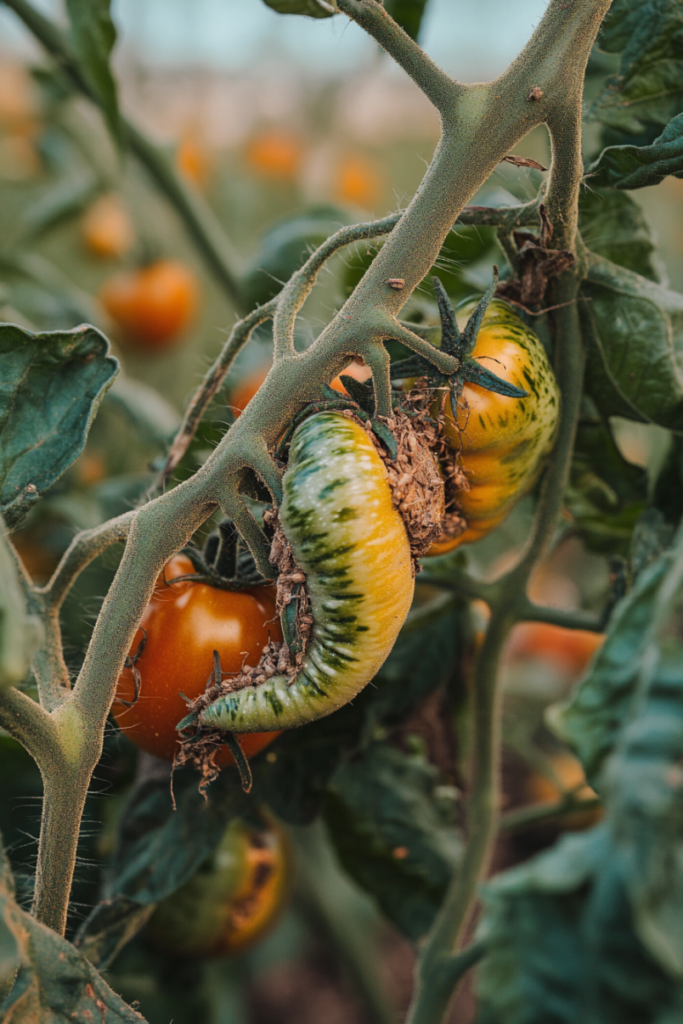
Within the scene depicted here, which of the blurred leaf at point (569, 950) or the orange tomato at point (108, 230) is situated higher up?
the orange tomato at point (108, 230)

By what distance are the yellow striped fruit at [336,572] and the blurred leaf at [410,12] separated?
0.37m

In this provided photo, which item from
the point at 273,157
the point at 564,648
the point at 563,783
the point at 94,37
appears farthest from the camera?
the point at 273,157

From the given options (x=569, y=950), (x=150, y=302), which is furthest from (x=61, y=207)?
(x=569, y=950)

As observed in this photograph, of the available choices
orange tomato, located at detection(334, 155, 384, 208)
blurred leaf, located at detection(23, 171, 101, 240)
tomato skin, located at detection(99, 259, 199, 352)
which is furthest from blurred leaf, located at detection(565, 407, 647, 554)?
orange tomato, located at detection(334, 155, 384, 208)

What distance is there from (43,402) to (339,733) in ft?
0.95

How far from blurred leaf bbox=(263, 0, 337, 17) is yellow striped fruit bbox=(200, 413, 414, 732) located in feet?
0.82

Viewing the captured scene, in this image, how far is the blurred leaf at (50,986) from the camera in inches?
12.2

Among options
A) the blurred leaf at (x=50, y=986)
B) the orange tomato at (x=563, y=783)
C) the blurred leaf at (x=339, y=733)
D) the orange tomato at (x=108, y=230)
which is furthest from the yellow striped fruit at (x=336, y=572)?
the orange tomato at (x=108, y=230)

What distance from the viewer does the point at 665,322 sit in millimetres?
426

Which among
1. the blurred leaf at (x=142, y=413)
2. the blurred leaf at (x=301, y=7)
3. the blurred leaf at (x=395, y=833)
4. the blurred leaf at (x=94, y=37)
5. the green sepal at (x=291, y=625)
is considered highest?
the blurred leaf at (x=94, y=37)

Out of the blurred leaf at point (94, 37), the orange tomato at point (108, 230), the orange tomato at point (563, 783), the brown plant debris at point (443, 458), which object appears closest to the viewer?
the brown plant debris at point (443, 458)

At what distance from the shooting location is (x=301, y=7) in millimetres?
427

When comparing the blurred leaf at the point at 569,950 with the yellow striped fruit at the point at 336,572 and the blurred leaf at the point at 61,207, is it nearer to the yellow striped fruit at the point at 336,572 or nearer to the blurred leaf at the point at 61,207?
the yellow striped fruit at the point at 336,572

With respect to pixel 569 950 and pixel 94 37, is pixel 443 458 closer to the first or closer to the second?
pixel 569 950
